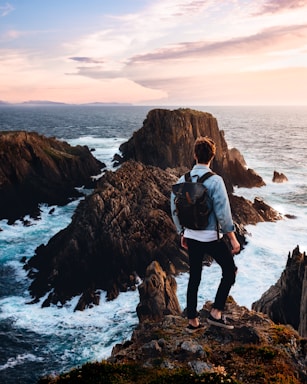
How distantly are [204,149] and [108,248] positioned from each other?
26.4m

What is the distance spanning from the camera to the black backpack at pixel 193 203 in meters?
6.63

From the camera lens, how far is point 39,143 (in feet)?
203

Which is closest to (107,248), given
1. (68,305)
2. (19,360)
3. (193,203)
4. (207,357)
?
(68,305)

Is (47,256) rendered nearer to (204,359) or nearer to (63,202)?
(63,202)

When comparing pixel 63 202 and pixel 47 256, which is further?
pixel 63 202

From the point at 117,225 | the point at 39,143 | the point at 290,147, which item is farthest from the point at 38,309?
the point at 290,147

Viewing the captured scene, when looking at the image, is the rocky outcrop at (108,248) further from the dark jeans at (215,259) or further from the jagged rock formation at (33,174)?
the dark jeans at (215,259)

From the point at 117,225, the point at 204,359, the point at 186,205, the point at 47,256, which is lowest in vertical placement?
the point at 47,256

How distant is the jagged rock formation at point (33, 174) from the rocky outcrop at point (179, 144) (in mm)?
→ 10930

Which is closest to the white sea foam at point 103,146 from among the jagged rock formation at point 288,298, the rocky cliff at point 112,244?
the rocky cliff at point 112,244

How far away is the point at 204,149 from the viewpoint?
6.83 metres

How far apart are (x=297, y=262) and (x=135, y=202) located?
18218mm

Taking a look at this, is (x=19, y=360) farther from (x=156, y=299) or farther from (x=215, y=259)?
(x=215, y=259)

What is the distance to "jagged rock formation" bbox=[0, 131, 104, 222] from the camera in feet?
166
